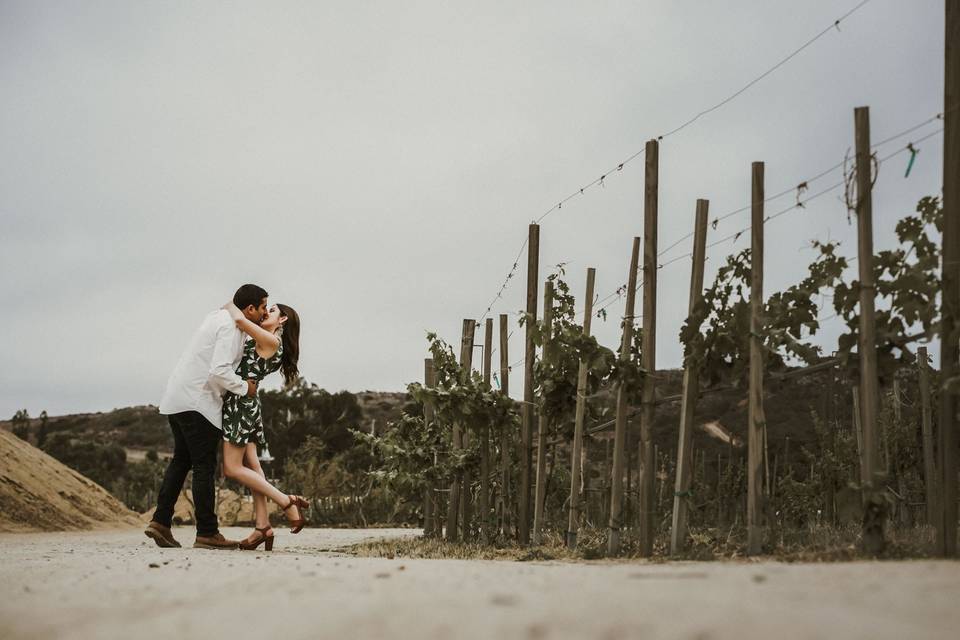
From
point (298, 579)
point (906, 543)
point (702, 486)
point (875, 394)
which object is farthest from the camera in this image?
point (702, 486)

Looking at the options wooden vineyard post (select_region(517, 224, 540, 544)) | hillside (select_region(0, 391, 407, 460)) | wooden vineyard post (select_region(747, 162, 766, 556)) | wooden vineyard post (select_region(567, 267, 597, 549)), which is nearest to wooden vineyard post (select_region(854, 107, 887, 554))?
wooden vineyard post (select_region(747, 162, 766, 556))

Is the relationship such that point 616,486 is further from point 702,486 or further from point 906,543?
point 702,486

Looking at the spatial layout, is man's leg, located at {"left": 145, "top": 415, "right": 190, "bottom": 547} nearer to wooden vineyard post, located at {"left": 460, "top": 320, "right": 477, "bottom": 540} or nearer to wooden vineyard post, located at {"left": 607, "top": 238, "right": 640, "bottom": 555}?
wooden vineyard post, located at {"left": 460, "top": 320, "right": 477, "bottom": 540}

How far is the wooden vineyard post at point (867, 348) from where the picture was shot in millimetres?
4598

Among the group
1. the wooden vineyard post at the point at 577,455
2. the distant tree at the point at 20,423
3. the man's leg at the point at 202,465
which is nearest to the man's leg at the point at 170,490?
the man's leg at the point at 202,465

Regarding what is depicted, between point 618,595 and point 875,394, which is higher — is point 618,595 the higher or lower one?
the lower one

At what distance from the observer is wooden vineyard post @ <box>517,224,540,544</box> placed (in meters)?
7.79

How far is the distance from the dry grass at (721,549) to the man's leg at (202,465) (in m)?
1.14

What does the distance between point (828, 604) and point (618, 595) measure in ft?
1.81

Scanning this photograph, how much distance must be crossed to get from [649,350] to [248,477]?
306 centimetres

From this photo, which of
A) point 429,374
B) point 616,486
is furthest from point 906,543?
point 429,374

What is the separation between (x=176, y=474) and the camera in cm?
736

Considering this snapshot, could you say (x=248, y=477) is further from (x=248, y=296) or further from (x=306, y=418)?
(x=306, y=418)

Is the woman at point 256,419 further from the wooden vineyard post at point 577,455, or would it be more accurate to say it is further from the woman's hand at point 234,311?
the wooden vineyard post at point 577,455
